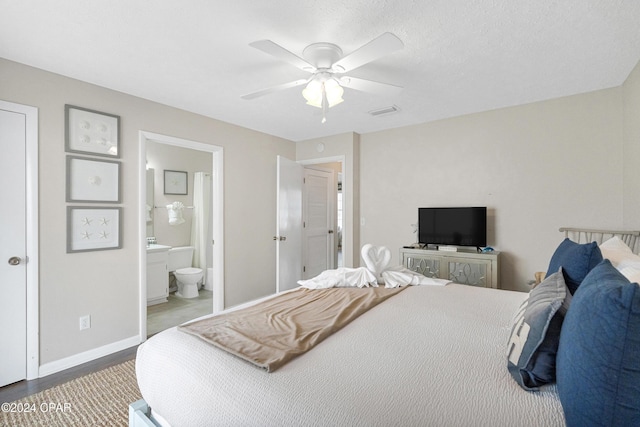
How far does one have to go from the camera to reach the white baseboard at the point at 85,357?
2375 mm

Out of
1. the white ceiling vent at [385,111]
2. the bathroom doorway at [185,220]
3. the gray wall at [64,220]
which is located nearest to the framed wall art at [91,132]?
the gray wall at [64,220]

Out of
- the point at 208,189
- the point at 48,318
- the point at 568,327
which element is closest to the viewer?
the point at 568,327

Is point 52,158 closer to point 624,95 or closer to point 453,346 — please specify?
point 453,346

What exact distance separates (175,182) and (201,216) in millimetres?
700

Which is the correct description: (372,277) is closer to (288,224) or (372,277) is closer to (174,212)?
(288,224)

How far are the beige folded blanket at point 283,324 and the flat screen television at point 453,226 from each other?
1.71 meters

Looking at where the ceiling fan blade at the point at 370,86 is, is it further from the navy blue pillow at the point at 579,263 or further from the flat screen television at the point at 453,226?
the flat screen television at the point at 453,226

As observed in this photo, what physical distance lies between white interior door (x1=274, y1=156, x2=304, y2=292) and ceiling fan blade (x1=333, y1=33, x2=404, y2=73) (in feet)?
7.63

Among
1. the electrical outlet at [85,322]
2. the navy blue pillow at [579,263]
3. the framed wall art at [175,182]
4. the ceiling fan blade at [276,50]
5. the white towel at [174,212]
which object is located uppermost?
the ceiling fan blade at [276,50]

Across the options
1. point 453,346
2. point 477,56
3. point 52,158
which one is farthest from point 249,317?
point 477,56

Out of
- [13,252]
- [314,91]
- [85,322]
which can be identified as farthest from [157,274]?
[314,91]

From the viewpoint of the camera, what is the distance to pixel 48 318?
7.86 feet

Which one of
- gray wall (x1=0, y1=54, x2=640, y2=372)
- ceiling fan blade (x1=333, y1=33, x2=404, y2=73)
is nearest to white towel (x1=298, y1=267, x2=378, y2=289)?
ceiling fan blade (x1=333, y1=33, x2=404, y2=73)

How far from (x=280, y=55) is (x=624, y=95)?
3.07m
